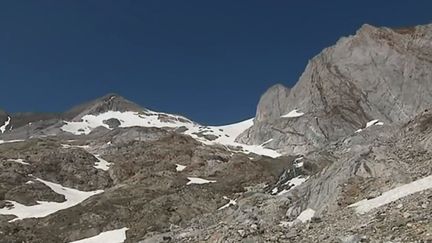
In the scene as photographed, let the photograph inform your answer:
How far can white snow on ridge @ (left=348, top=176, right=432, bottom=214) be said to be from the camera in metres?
27.6

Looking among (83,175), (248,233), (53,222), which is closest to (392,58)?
(83,175)

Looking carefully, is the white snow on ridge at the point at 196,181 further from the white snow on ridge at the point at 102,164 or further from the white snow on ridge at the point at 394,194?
the white snow on ridge at the point at 394,194

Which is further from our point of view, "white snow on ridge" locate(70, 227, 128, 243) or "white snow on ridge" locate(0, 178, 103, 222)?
"white snow on ridge" locate(0, 178, 103, 222)

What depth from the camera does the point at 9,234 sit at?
72.4m

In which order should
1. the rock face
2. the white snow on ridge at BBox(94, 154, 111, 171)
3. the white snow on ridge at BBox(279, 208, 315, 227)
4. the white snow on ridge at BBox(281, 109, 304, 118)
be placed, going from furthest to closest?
the white snow on ridge at BBox(281, 109, 304, 118), the rock face, the white snow on ridge at BBox(94, 154, 111, 171), the white snow on ridge at BBox(279, 208, 315, 227)

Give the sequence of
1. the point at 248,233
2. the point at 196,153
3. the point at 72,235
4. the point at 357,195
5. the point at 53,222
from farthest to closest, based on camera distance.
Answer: the point at 196,153
the point at 53,222
the point at 72,235
the point at 357,195
the point at 248,233

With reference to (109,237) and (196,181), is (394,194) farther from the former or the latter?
(196,181)

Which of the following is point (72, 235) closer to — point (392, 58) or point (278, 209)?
point (278, 209)

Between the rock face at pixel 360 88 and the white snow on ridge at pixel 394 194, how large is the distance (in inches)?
4600

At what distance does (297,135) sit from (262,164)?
33.5 meters

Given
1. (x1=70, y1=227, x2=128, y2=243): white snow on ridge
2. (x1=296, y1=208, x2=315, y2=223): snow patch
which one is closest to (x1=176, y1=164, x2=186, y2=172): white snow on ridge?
(x1=70, y1=227, x2=128, y2=243): white snow on ridge

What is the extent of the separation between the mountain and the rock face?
419 millimetres

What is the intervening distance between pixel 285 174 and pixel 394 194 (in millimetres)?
34843

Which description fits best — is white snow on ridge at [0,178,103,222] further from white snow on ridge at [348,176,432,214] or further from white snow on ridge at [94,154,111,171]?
white snow on ridge at [348,176,432,214]
